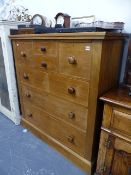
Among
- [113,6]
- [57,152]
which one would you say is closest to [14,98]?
[57,152]

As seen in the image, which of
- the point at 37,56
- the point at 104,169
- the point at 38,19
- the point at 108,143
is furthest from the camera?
the point at 38,19

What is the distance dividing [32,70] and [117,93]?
87cm

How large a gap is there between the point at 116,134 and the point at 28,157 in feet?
3.23

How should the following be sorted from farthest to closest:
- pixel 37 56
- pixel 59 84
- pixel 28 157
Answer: pixel 28 157, pixel 37 56, pixel 59 84

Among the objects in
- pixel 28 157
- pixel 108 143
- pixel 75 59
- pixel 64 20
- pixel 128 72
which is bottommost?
pixel 28 157

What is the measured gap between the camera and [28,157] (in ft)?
5.35

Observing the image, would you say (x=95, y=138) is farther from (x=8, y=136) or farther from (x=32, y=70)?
(x=8, y=136)

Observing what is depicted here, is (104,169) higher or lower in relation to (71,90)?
lower

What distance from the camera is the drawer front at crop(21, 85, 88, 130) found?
4.31ft

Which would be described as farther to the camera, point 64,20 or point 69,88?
point 64,20

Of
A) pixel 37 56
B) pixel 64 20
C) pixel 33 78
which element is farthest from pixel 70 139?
pixel 64 20

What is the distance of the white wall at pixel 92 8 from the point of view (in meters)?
1.27

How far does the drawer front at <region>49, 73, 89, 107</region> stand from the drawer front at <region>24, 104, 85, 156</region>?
0.30 m

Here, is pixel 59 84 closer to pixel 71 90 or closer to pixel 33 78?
pixel 71 90
